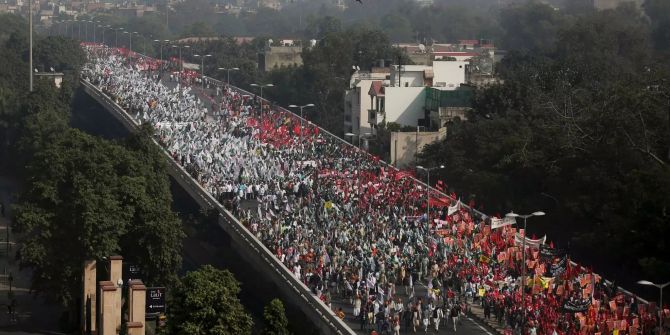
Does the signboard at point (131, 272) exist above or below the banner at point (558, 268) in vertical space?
below

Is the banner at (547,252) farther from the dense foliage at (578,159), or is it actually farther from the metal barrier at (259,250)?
the metal barrier at (259,250)

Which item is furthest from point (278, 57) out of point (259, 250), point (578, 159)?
point (259, 250)

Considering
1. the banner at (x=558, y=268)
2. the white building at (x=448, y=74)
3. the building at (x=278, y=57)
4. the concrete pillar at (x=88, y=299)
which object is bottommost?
the concrete pillar at (x=88, y=299)

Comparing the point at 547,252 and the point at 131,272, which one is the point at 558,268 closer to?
the point at 547,252

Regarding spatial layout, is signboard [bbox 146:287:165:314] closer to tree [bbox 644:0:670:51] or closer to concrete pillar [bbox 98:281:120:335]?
concrete pillar [bbox 98:281:120:335]

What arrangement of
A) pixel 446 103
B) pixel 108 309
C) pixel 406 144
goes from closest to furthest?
pixel 108 309
pixel 406 144
pixel 446 103

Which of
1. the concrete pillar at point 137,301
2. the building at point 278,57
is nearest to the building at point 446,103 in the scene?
the concrete pillar at point 137,301
